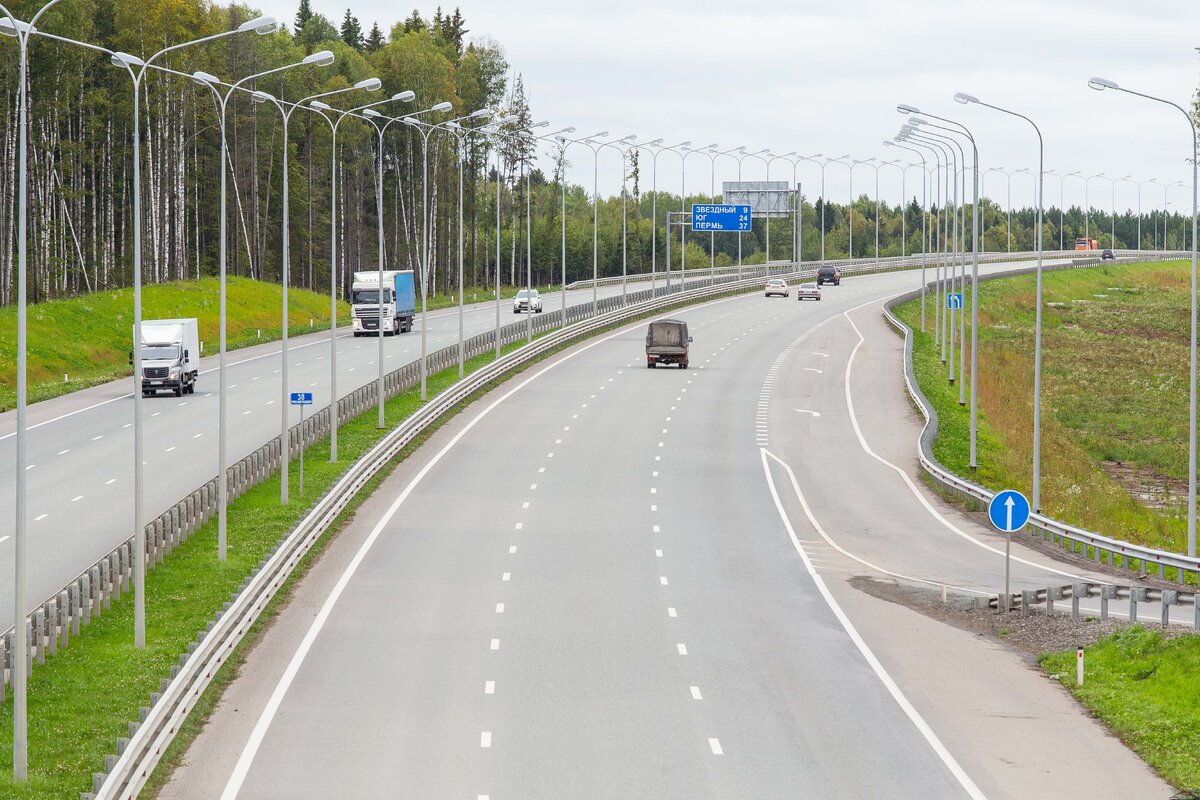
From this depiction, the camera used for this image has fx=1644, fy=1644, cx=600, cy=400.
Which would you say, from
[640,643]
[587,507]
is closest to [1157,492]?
[587,507]

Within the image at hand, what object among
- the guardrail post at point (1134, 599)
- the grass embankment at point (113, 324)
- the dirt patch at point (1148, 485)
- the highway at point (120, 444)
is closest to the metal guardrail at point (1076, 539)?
the guardrail post at point (1134, 599)

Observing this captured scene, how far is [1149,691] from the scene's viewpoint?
24.2 m

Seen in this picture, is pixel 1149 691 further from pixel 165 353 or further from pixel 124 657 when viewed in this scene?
pixel 165 353

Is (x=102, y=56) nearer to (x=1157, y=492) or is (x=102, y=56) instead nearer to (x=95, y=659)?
(x=1157, y=492)

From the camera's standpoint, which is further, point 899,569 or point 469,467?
point 469,467

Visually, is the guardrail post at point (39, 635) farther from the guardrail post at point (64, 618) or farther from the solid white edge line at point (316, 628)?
the solid white edge line at point (316, 628)

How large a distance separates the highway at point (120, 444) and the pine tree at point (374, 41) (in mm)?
71012

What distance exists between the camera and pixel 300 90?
114375mm

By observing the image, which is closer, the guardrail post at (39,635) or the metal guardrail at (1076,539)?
the guardrail post at (39,635)

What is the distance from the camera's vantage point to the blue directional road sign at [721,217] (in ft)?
399

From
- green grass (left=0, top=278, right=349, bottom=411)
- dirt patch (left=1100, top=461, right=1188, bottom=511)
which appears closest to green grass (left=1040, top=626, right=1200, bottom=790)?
dirt patch (left=1100, top=461, right=1188, bottom=511)

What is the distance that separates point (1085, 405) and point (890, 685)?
2186 inches

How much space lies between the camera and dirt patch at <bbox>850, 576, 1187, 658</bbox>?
92.8 feet

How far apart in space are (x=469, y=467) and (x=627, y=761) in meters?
27.8
